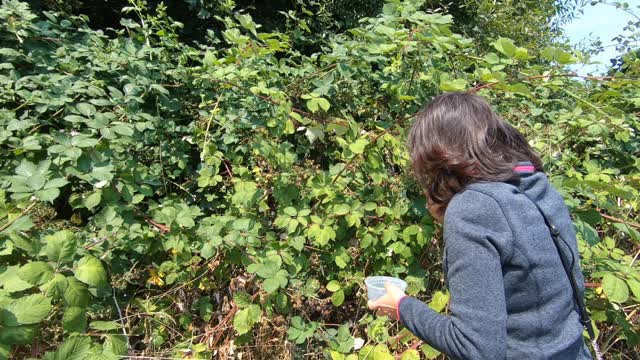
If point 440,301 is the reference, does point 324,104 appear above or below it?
above

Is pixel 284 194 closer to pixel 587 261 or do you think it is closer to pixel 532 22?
pixel 587 261

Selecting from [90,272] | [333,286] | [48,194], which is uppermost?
[48,194]

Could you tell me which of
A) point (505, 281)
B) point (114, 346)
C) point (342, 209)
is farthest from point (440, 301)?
point (114, 346)

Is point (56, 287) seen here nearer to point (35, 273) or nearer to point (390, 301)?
point (35, 273)

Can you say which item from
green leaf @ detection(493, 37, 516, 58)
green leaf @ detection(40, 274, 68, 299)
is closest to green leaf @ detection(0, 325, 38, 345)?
green leaf @ detection(40, 274, 68, 299)

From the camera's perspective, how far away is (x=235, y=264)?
2.29 meters

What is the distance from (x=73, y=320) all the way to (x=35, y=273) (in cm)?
18

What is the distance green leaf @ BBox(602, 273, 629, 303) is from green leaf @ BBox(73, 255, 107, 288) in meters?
1.86

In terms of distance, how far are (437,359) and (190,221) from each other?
133 cm

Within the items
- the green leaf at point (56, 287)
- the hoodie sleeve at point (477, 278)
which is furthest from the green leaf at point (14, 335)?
the hoodie sleeve at point (477, 278)

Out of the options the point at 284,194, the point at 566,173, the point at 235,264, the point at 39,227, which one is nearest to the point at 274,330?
the point at 235,264

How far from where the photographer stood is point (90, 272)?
4.89 ft

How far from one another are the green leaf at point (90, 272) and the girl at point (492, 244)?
37.5 inches

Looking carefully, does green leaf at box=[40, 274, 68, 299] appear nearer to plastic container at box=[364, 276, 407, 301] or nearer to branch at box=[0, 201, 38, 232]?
branch at box=[0, 201, 38, 232]
